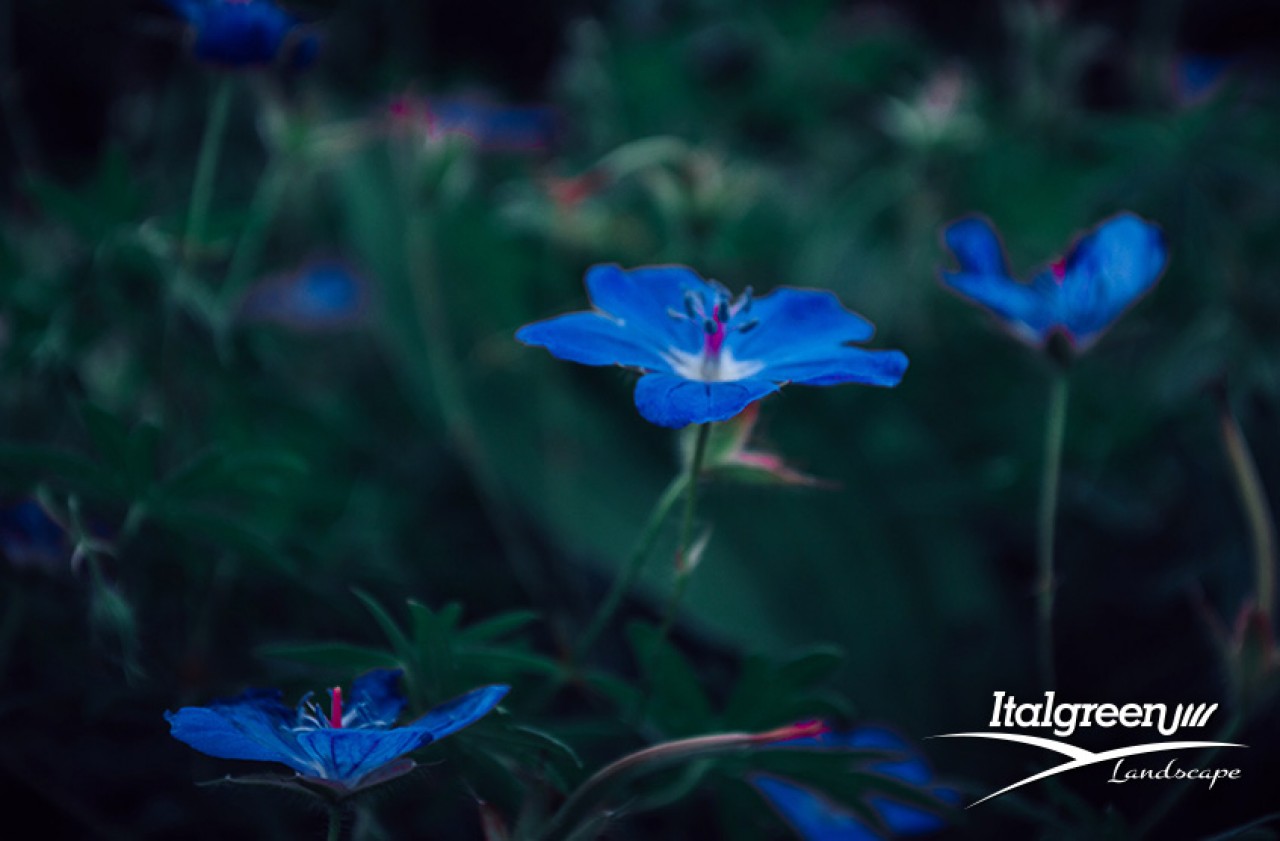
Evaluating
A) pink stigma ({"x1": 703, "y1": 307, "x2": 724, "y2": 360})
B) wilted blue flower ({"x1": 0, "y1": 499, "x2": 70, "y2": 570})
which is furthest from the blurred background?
pink stigma ({"x1": 703, "y1": 307, "x2": 724, "y2": 360})

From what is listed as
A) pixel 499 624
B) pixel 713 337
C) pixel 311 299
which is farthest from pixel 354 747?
pixel 311 299

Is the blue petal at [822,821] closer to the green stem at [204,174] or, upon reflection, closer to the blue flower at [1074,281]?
the blue flower at [1074,281]

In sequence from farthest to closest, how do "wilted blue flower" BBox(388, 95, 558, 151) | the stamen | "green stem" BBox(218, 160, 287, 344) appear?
1. "wilted blue flower" BBox(388, 95, 558, 151)
2. "green stem" BBox(218, 160, 287, 344)
3. the stamen

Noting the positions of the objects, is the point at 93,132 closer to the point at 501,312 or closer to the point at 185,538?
the point at 501,312

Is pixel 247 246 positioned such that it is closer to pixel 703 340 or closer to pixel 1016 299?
pixel 703 340

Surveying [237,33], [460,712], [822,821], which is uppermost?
[237,33]

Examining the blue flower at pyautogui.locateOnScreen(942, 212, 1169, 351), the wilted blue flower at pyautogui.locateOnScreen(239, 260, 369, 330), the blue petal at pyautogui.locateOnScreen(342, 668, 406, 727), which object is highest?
the blue flower at pyautogui.locateOnScreen(942, 212, 1169, 351)

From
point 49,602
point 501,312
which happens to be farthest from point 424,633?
point 501,312

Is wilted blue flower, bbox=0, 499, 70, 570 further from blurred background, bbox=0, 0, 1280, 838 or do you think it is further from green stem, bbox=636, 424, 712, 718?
green stem, bbox=636, 424, 712, 718
